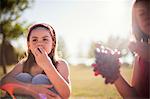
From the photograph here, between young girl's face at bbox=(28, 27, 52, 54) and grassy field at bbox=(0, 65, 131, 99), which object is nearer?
young girl's face at bbox=(28, 27, 52, 54)

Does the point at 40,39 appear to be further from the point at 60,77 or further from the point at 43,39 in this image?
the point at 60,77

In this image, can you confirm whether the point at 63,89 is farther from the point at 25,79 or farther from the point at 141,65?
the point at 141,65

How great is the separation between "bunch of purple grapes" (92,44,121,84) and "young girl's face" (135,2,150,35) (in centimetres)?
28

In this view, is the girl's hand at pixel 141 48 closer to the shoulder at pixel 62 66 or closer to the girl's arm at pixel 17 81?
the shoulder at pixel 62 66

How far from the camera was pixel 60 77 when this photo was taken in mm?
1274

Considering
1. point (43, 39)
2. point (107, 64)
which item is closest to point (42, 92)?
point (43, 39)

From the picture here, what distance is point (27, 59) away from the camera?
4.67 feet

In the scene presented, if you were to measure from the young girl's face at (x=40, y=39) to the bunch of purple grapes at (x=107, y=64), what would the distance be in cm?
49

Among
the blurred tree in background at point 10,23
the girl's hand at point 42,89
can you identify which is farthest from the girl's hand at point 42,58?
the blurred tree in background at point 10,23

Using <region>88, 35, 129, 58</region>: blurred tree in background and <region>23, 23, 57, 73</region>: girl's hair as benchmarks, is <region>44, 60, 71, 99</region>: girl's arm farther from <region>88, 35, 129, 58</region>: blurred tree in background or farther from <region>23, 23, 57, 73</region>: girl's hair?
<region>88, 35, 129, 58</region>: blurred tree in background

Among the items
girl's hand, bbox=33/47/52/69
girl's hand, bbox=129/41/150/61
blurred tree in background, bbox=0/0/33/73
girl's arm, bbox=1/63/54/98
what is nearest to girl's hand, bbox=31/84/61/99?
girl's arm, bbox=1/63/54/98

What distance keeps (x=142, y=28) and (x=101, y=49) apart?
0.31 metres

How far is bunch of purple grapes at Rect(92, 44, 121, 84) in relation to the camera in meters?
0.88

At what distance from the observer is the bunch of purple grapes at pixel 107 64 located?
2.90ft
